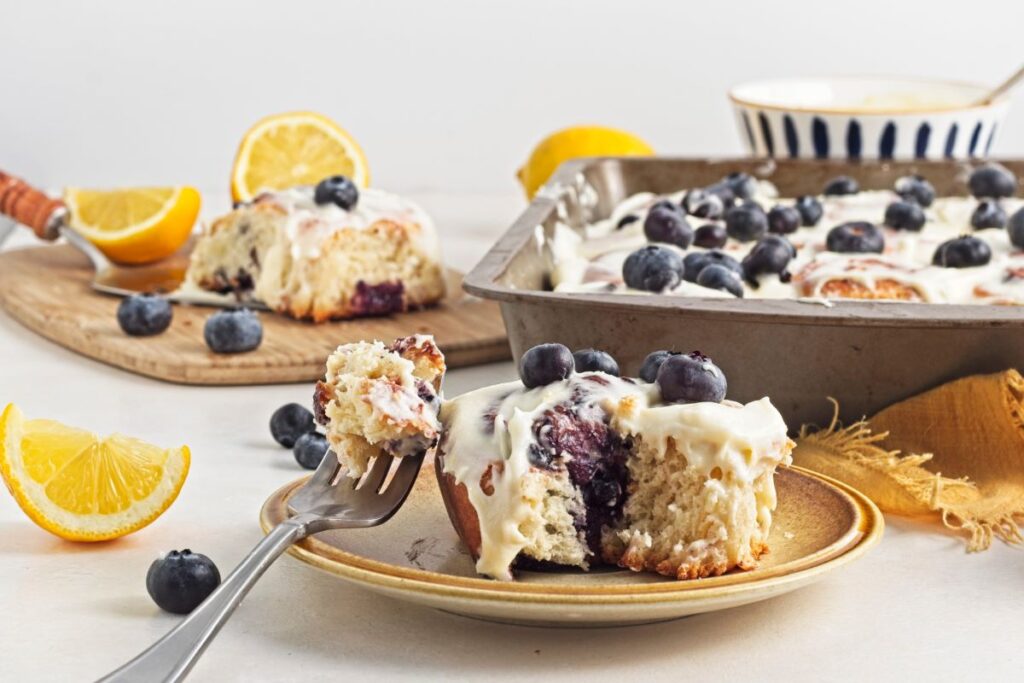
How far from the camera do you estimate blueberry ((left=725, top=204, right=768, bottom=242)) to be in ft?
7.98

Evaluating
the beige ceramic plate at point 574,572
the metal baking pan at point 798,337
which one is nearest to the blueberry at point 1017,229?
the metal baking pan at point 798,337

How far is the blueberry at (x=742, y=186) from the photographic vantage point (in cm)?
272

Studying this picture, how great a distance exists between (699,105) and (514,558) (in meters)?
2.95

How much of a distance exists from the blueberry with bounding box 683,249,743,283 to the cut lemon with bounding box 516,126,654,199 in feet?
3.14

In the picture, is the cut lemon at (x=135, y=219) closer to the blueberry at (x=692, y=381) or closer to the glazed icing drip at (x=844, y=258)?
the glazed icing drip at (x=844, y=258)

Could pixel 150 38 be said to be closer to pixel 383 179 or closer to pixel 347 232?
pixel 383 179

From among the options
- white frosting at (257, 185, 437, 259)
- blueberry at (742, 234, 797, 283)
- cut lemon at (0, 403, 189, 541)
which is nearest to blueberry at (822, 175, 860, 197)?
blueberry at (742, 234, 797, 283)

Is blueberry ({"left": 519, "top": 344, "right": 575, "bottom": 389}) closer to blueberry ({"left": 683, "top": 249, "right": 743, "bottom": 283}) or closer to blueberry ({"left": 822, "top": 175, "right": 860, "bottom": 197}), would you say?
blueberry ({"left": 683, "top": 249, "right": 743, "bottom": 283})

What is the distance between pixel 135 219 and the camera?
2855 mm

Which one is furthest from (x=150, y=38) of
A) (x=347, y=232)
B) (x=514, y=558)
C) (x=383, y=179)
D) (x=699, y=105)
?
(x=514, y=558)

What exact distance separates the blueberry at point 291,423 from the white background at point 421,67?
2301 mm

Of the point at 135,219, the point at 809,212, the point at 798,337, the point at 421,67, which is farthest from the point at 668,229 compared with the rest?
the point at 421,67

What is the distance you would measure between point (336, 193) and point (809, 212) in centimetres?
81

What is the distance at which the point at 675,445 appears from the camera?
1364 mm
